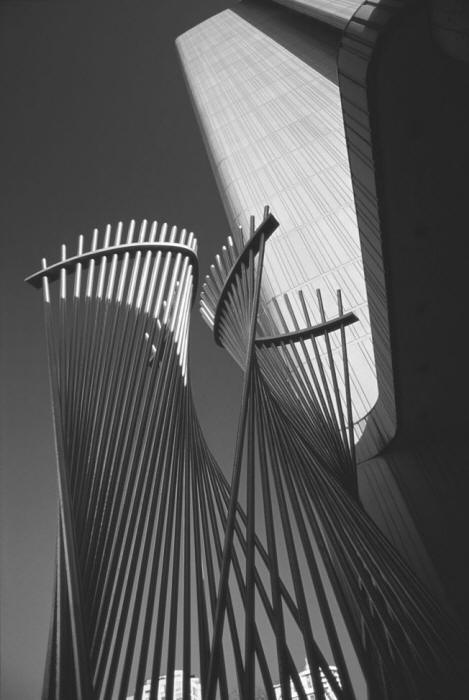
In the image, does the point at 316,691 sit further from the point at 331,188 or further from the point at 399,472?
the point at 331,188

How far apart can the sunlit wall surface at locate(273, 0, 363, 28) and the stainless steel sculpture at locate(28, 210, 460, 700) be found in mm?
8659

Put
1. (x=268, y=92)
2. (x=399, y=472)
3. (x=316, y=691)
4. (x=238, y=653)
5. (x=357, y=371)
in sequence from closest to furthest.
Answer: (x=316, y=691), (x=238, y=653), (x=399, y=472), (x=357, y=371), (x=268, y=92)

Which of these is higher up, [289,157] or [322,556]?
[289,157]

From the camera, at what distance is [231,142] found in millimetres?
13180

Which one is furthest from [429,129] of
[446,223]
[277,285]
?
[277,285]

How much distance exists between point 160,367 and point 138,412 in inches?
18.0

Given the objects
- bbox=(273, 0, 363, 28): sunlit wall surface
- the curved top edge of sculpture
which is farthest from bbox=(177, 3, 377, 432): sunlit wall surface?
the curved top edge of sculpture

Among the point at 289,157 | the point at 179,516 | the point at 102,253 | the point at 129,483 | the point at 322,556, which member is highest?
the point at 289,157

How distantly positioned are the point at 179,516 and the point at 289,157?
10129 mm

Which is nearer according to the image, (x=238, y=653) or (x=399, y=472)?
(x=238, y=653)

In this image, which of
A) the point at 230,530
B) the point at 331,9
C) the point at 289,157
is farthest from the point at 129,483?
the point at 331,9

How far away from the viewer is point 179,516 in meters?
2.45

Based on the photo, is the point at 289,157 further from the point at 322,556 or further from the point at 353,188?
the point at 322,556

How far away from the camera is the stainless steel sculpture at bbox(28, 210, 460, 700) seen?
181cm
